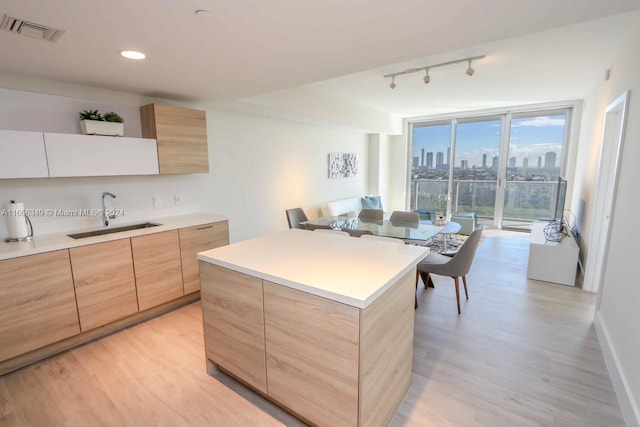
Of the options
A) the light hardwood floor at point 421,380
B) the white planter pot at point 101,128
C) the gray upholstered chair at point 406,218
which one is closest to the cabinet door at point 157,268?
the light hardwood floor at point 421,380

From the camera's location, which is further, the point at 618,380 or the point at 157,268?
the point at 157,268

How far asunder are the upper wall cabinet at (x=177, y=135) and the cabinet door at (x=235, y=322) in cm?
162

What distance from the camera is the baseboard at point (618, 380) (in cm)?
169

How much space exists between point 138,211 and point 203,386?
2.03 m

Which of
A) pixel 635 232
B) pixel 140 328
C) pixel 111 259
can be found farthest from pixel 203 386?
pixel 635 232

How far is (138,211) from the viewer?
324cm

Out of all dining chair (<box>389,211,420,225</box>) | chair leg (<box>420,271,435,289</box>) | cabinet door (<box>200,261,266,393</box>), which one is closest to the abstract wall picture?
dining chair (<box>389,211,420,225</box>)

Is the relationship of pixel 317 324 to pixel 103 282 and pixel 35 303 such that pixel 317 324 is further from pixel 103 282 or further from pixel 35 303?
pixel 35 303

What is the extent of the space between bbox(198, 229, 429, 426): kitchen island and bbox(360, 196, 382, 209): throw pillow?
190 inches

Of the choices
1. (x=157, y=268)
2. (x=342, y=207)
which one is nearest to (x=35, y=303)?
(x=157, y=268)

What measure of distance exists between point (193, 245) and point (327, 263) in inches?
75.6

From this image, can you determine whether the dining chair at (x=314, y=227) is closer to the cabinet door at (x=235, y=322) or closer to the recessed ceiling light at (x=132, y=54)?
the cabinet door at (x=235, y=322)

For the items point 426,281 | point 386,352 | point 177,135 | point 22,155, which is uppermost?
point 177,135

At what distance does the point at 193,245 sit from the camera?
317cm
